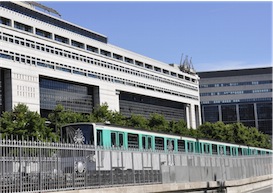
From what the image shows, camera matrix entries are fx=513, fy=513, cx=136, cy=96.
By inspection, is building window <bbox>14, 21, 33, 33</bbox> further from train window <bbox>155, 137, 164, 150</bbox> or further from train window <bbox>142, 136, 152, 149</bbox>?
train window <bbox>142, 136, 152, 149</bbox>

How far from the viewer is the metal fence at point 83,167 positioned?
16.4 meters

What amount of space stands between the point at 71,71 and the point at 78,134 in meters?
71.1

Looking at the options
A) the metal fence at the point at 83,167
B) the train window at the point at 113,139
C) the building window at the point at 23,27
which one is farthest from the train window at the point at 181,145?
the building window at the point at 23,27

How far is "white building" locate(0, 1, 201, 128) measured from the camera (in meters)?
84.8

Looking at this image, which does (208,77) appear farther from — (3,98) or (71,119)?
(71,119)

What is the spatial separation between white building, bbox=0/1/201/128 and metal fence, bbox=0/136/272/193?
195 feet

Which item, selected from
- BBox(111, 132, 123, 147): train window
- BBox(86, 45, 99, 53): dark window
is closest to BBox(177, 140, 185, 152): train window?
BBox(111, 132, 123, 147): train window

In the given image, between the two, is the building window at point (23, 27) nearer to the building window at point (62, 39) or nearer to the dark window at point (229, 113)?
the building window at point (62, 39)

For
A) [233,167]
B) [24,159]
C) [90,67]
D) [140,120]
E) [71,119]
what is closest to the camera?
[24,159]

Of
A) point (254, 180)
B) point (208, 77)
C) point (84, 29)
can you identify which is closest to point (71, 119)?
point (254, 180)

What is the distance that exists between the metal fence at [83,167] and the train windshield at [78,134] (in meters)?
4.10

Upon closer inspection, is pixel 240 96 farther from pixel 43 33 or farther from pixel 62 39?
pixel 43 33

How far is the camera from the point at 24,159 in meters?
16.9

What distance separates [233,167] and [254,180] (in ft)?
14.2
